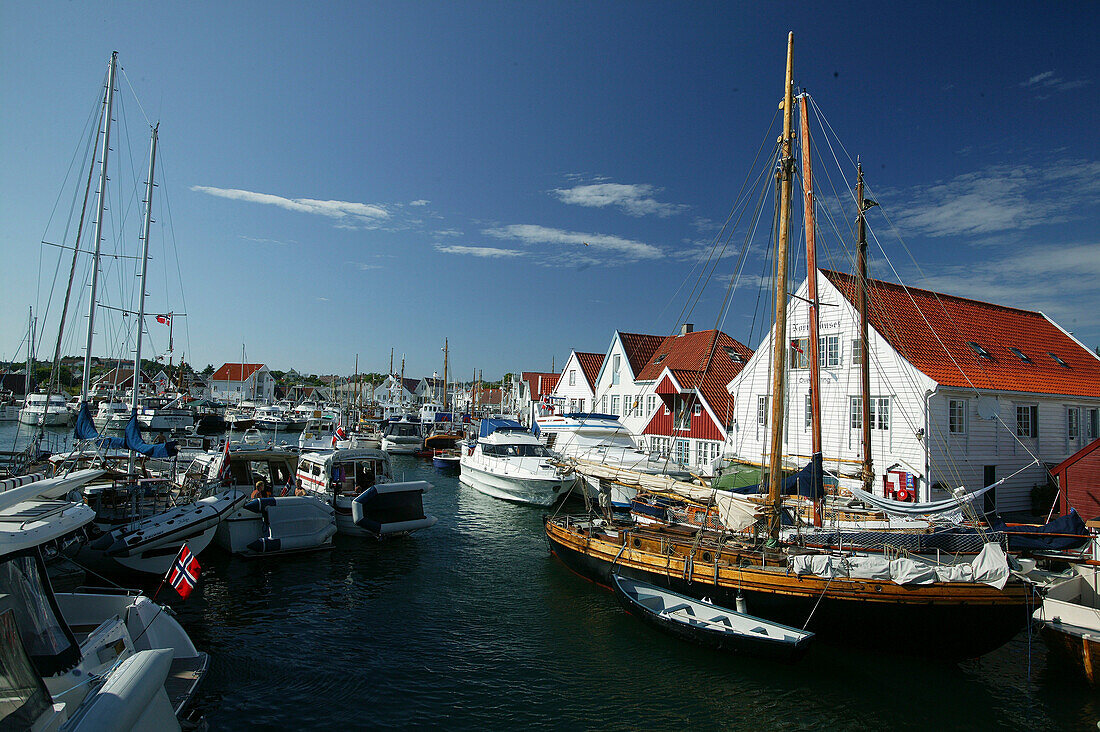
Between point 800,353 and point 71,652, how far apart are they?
27.4 m

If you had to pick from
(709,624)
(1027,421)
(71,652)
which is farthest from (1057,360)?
(71,652)

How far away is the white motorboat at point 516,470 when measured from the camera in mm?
30438

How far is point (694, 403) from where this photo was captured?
1341 inches

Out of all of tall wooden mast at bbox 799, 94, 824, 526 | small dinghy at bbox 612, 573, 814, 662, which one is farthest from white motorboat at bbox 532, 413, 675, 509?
small dinghy at bbox 612, 573, 814, 662

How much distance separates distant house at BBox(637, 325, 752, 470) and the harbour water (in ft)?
55.2

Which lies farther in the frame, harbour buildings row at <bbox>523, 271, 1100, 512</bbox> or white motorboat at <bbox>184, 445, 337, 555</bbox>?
harbour buildings row at <bbox>523, 271, 1100, 512</bbox>

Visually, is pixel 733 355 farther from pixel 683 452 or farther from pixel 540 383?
pixel 540 383

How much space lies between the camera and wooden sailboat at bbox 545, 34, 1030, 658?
39.0ft

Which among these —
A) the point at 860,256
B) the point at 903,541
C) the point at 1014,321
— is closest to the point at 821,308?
the point at 860,256

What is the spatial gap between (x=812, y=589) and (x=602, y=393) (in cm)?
3567

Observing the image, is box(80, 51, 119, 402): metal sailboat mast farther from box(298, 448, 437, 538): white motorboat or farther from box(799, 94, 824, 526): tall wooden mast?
box(799, 94, 824, 526): tall wooden mast

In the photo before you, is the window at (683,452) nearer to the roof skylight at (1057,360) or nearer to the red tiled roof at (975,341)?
the red tiled roof at (975,341)

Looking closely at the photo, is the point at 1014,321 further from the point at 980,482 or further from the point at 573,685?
the point at 573,685

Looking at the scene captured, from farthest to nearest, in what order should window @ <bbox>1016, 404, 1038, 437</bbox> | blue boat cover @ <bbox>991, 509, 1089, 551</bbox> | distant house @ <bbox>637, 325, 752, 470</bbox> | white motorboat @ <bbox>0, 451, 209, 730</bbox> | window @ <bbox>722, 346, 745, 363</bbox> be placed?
window @ <bbox>722, 346, 745, 363</bbox> → distant house @ <bbox>637, 325, 752, 470</bbox> → window @ <bbox>1016, 404, 1038, 437</bbox> → blue boat cover @ <bbox>991, 509, 1089, 551</bbox> → white motorboat @ <bbox>0, 451, 209, 730</bbox>
